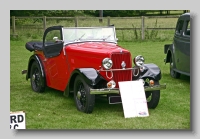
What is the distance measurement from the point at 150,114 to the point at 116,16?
164cm

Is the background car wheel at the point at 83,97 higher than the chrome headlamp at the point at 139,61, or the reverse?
the chrome headlamp at the point at 139,61

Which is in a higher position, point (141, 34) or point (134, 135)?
point (141, 34)

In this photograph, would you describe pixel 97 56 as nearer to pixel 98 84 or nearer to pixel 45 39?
pixel 98 84

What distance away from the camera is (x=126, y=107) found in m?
7.62

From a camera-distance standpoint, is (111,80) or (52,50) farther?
(52,50)

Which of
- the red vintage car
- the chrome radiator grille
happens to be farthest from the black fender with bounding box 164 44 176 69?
the chrome radiator grille

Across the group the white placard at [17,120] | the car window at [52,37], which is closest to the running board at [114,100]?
the white placard at [17,120]

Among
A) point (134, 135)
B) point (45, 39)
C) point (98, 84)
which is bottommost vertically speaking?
point (134, 135)

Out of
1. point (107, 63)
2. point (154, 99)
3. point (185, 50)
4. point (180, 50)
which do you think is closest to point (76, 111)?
point (107, 63)

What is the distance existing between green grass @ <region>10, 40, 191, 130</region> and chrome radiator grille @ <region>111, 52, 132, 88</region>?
1.77 ft

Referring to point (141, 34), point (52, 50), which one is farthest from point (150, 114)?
point (141, 34)

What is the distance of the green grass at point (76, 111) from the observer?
293 inches

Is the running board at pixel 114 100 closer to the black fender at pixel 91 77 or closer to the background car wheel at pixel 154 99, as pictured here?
the black fender at pixel 91 77

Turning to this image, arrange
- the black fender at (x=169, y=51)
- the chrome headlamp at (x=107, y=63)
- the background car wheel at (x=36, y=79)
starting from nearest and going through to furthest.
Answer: the chrome headlamp at (x=107, y=63)
the background car wheel at (x=36, y=79)
the black fender at (x=169, y=51)
